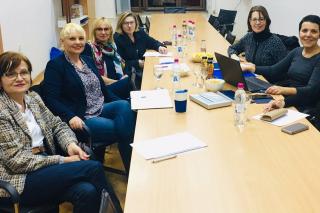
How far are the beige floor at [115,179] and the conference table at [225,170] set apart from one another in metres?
0.73

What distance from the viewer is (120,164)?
10.2ft

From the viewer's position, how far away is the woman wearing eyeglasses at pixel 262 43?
3334 mm

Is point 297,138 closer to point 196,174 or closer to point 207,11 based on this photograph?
point 196,174

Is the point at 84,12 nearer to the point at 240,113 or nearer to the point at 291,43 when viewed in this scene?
the point at 291,43

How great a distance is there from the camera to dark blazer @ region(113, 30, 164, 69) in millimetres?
4117

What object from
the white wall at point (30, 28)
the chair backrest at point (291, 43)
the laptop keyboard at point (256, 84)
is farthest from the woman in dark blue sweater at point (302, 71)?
the white wall at point (30, 28)

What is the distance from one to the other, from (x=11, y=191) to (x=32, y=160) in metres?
0.25

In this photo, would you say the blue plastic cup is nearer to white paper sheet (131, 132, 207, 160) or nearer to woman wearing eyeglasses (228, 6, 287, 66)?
white paper sheet (131, 132, 207, 160)

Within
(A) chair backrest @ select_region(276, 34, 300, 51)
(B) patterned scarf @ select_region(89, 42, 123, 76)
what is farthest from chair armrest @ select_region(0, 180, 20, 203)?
(A) chair backrest @ select_region(276, 34, 300, 51)

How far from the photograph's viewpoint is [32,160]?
1844 millimetres

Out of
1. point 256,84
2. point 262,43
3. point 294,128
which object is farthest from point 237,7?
point 294,128

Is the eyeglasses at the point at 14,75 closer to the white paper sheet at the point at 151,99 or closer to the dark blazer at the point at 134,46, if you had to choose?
the white paper sheet at the point at 151,99

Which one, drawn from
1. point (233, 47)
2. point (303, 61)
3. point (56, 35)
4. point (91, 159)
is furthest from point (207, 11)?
A: point (91, 159)

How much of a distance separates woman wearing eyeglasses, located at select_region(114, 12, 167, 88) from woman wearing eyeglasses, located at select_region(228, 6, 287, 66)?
955 mm
